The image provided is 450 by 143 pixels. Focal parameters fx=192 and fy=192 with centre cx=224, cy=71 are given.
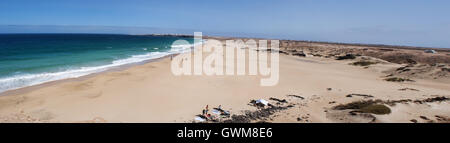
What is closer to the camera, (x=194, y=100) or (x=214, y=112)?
(x=214, y=112)

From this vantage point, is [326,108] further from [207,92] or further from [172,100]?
[172,100]

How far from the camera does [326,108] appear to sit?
10078 millimetres

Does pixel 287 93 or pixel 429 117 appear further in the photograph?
pixel 287 93

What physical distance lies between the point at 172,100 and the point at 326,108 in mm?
8589

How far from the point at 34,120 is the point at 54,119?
2.58 feet

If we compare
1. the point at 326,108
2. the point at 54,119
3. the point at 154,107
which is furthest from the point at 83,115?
the point at 326,108

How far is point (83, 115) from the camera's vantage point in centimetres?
923

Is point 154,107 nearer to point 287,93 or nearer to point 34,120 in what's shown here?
point 34,120

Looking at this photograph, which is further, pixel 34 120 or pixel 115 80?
pixel 115 80
